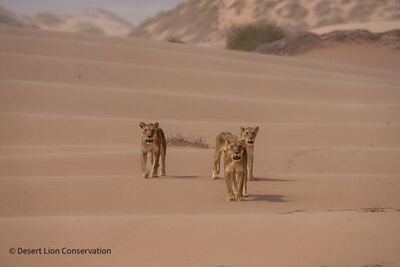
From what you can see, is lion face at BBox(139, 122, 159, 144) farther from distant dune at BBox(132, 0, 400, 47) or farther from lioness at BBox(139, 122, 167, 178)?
distant dune at BBox(132, 0, 400, 47)

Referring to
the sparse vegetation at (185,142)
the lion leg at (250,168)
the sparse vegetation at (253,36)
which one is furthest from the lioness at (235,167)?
the sparse vegetation at (253,36)

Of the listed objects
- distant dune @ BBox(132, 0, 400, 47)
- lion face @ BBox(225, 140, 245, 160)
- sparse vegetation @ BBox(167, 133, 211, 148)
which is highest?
distant dune @ BBox(132, 0, 400, 47)

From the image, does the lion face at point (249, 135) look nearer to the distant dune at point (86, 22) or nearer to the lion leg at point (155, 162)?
the lion leg at point (155, 162)

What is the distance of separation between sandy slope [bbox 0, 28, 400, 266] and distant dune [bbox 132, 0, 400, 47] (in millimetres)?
45052

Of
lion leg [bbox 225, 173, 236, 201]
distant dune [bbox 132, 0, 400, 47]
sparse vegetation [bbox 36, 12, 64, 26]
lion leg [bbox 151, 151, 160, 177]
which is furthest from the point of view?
sparse vegetation [bbox 36, 12, 64, 26]

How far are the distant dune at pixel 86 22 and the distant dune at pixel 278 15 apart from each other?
1549 inches

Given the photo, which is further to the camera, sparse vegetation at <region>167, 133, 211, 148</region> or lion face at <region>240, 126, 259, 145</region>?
sparse vegetation at <region>167, 133, 211, 148</region>

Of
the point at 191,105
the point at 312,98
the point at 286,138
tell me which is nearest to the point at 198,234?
the point at 286,138

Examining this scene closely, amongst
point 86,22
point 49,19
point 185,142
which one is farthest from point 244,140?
point 86,22

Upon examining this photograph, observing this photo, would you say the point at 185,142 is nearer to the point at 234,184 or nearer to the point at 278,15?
the point at 234,184

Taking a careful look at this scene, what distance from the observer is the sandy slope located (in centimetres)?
921

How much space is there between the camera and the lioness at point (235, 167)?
11.3m

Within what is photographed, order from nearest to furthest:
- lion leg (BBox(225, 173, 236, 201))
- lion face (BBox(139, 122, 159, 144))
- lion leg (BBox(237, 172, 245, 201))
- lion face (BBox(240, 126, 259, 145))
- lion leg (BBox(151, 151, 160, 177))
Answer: lion leg (BBox(237, 172, 245, 201)) → lion leg (BBox(225, 173, 236, 201)) → lion face (BBox(240, 126, 259, 145)) → lion face (BBox(139, 122, 159, 144)) → lion leg (BBox(151, 151, 160, 177))

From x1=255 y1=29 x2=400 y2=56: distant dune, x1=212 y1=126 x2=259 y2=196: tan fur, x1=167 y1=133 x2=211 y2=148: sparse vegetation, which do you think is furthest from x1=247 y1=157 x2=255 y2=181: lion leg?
x1=255 y1=29 x2=400 y2=56: distant dune
